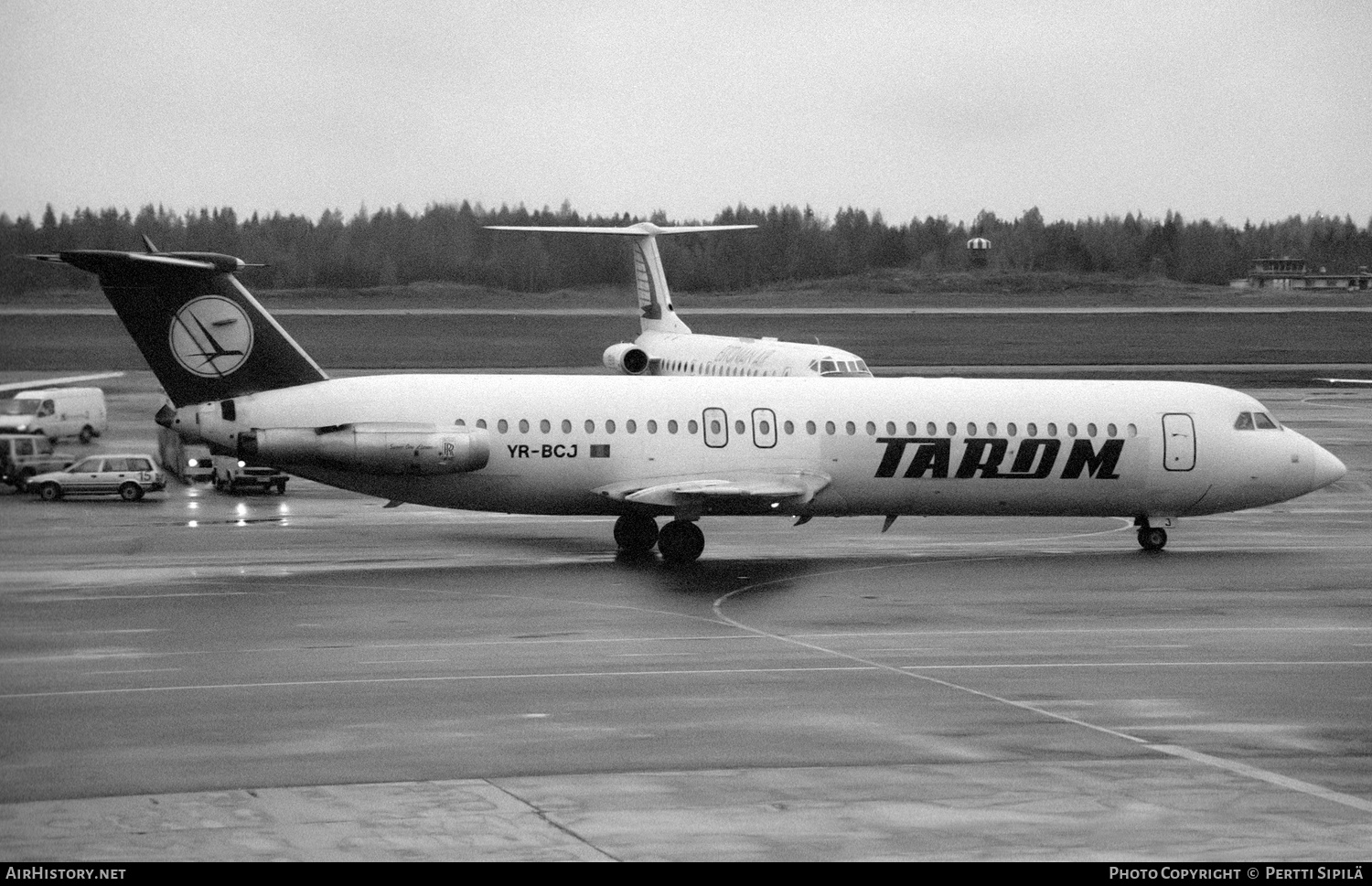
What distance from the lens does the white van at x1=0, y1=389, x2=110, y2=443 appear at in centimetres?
3844

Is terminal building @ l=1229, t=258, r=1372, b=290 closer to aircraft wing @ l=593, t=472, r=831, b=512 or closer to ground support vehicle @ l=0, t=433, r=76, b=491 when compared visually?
ground support vehicle @ l=0, t=433, r=76, b=491

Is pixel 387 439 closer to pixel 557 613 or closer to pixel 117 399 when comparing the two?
pixel 557 613

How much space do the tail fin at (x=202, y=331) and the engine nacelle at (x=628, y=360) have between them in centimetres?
3930

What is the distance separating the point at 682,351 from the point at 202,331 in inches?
1520

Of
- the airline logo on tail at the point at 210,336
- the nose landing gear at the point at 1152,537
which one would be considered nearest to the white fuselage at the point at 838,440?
the nose landing gear at the point at 1152,537

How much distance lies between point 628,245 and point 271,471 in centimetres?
5347

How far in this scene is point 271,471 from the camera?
156ft

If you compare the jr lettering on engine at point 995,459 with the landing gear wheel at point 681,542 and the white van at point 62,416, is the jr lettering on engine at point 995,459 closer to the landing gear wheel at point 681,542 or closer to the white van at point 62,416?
the landing gear wheel at point 681,542

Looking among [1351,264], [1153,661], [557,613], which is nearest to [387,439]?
[557,613]

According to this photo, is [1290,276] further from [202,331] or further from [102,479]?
[202,331]

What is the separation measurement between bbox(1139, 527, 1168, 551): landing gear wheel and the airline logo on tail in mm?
19011

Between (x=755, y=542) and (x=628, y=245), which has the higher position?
(x=628, y=245)

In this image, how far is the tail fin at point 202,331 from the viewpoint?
111ft

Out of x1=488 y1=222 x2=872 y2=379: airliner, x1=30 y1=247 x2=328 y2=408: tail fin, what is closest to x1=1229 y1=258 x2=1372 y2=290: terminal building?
x1=488 y1=222 x2=872 y2=379: airliner
